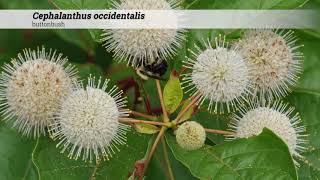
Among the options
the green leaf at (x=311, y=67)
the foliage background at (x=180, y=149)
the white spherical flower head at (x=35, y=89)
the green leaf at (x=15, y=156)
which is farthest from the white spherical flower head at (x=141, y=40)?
the green leaf at (x=311, y=67)

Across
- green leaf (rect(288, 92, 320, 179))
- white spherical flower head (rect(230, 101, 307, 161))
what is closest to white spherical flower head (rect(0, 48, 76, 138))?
white spherical flower head (rect(230, 101, 307, 161))

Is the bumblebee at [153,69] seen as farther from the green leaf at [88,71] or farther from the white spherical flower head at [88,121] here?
the green leaf at [88,71]

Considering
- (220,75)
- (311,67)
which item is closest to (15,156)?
(220,75)

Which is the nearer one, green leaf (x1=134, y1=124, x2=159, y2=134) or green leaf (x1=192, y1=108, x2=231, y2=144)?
green leaf (x1=134, y1=124, x2=159, y2=134)

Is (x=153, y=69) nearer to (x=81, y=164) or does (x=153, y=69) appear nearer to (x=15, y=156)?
(x=81, y=164)

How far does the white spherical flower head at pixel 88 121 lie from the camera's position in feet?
9.23

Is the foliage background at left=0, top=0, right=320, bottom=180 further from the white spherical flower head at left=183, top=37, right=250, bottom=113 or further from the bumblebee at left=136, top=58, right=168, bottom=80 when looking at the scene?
the white spherical flower head at left=183, top=37, right=250, bottom=113

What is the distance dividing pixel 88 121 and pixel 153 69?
40 cm

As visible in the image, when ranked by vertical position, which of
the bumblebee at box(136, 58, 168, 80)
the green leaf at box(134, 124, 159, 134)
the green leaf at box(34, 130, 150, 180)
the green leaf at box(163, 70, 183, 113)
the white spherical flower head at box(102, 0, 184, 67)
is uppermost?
the white spherical flower head at box(102, 0, 184, 67)

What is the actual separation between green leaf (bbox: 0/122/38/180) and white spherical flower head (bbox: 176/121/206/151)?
779mm

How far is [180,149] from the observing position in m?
2.87

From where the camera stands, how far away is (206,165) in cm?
284

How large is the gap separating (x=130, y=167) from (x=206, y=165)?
0.41 m

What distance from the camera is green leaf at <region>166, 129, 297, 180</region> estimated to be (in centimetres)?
268
